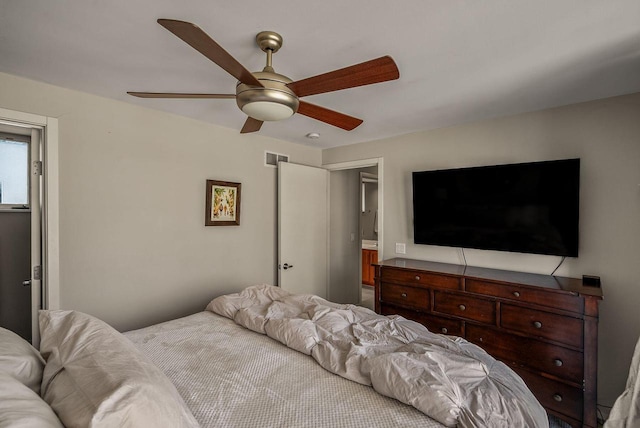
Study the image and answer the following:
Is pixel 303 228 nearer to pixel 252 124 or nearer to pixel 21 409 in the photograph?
pixel 252 124

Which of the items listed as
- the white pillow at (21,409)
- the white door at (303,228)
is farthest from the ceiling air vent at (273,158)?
the white pillow at (21,409)

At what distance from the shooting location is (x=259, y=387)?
4.20 ft

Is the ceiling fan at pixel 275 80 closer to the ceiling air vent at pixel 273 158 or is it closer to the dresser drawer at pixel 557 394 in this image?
the ceiling air vent at pixel 273 158

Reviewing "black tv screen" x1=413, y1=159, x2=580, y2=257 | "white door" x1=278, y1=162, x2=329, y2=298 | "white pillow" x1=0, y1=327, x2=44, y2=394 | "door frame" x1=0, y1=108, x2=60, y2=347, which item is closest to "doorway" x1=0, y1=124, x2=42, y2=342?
"door frame" x1=0, y1=108, x2=60, y2=347

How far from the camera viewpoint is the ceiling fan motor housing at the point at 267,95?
1.39m

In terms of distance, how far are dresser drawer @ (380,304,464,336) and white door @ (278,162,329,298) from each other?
121cm

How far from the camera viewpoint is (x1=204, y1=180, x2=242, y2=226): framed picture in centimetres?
289

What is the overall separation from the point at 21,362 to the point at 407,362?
4.91 ft

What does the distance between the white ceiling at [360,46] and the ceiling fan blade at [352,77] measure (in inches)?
11.1

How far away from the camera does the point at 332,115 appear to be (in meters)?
1.76

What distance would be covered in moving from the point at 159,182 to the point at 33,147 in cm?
83

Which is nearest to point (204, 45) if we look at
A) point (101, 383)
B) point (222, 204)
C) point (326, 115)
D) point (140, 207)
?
point (326, 115)

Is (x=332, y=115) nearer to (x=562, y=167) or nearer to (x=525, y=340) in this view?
(x=562, y=167)

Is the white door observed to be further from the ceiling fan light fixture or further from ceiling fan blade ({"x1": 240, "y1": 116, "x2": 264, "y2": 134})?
the ceiling fan light fixture
